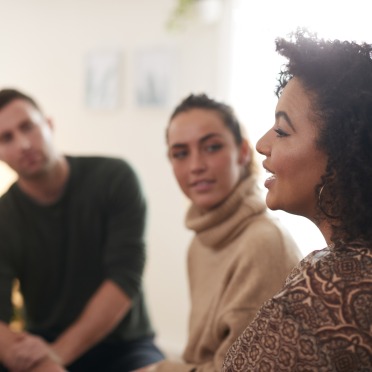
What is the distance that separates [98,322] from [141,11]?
2.30 m

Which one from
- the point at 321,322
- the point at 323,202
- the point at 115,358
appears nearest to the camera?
the point at 321,322

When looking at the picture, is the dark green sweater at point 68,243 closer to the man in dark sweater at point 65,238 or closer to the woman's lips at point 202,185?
the man in dark sweater at point 65,238

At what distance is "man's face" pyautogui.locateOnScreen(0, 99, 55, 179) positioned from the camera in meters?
2.04

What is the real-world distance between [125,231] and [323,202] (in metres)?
1.13

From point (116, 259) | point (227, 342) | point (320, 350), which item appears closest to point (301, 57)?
point (320, 350)

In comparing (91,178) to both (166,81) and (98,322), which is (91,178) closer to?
(98,322)

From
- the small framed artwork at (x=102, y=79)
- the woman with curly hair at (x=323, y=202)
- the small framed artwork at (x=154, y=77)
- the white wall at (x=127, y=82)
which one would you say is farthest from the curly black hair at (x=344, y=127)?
the small framed artwork at (x=102, y=79)

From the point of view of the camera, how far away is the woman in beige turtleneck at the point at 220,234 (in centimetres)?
139

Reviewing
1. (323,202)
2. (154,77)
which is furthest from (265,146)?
(154,77)

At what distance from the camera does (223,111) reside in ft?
5.46

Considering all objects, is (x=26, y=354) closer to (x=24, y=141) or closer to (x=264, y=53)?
(x=24, y=141)

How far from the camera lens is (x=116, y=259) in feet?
6.51

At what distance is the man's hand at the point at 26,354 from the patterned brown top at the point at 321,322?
106cm

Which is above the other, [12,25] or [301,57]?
[12,25]
